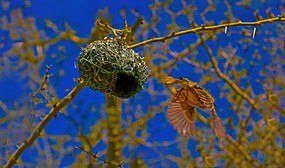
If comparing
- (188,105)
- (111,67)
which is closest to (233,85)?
(188,105)

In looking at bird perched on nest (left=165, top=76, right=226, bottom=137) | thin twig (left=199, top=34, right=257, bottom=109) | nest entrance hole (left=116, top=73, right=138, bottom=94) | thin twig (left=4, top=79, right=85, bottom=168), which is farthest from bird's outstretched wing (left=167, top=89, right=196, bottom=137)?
thin twig (left=199, top=34, right=257, bottom=109)

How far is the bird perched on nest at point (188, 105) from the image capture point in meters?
1.62

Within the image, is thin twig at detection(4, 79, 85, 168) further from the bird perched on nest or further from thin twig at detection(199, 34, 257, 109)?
thin twig at detection(199, 34, 257, 109)

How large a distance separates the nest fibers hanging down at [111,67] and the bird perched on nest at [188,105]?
13 centimetres

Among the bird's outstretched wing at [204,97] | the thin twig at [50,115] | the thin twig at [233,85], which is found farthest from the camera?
the thin twig at [233,85]

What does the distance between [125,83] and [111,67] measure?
0.09 metres

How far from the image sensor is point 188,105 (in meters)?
1.68

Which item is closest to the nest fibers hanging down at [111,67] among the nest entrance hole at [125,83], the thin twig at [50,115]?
the nest entrance hole at [125,83]

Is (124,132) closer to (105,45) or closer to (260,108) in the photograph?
(260,108)

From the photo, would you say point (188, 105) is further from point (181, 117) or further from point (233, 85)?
point (233, 85)

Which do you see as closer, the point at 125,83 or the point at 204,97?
the point at 204,97

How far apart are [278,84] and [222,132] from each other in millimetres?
1866

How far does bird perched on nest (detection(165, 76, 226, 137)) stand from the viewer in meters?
1.62

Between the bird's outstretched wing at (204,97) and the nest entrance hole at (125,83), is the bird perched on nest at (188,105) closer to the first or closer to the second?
the bird's outstretched wing at (204,97)
